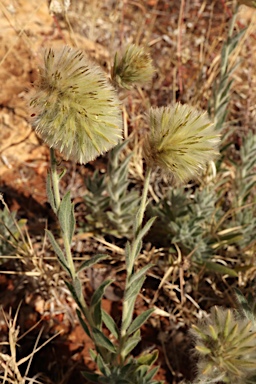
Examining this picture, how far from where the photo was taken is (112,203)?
257cm

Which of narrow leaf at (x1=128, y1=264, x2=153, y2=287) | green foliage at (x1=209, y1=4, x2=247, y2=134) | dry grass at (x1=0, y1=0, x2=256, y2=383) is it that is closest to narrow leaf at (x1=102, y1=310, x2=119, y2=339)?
narrow leaf at (x1=128, y1=264, x2=153, y2=287)

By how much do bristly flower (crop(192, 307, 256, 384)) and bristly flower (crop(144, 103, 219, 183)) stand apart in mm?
467

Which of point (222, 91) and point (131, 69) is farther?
point (222, 91)

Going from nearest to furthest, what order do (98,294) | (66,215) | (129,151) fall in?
(66,215), (98,294), (129,151)

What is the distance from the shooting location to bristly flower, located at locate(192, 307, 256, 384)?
56.1 inches

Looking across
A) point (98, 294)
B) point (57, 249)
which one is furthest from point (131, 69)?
point (98, 294)

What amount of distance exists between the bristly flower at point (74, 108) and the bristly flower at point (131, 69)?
15.2 inches

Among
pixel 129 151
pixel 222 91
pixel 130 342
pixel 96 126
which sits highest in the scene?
pixel 96 126

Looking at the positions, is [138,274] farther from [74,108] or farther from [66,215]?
[74,108]

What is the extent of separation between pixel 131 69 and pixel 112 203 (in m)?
0.96

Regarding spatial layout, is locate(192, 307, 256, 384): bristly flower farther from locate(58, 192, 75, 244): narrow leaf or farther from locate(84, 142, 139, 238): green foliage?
locate(84, 142, 139, 238): green foliage

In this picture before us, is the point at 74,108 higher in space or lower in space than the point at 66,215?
higher

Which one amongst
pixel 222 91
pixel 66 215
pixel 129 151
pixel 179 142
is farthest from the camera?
pixel 129 151

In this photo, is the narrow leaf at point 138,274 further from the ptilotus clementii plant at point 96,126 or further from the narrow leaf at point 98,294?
the narrow leaf at point 98,294
